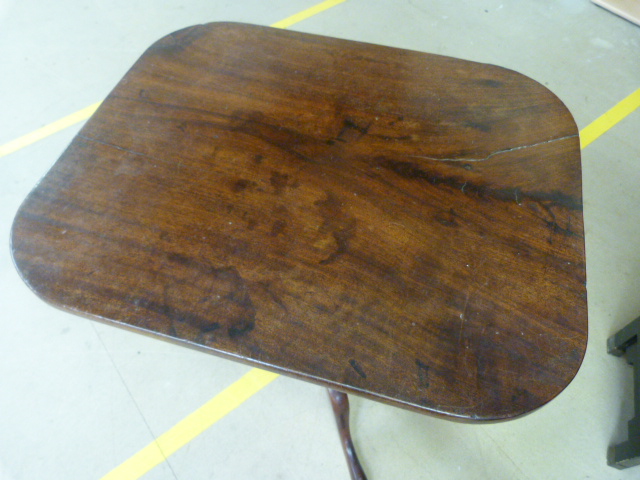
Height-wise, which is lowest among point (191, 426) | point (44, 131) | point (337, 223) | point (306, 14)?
point (191, 426)

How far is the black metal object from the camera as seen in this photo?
1175 mm

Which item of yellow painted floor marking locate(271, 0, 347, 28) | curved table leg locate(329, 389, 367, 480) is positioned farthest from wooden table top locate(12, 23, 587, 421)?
yellow painted floor marking locate(271, 0, 347, 28)

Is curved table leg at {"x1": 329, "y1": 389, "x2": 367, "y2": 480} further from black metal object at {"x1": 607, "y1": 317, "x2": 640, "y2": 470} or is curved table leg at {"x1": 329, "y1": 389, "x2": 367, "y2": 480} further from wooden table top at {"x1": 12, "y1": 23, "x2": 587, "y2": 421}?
black metal object at {"x1": 607, "y1": 317, "x2": 640, "y2": 470}

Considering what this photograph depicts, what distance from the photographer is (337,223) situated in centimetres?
83

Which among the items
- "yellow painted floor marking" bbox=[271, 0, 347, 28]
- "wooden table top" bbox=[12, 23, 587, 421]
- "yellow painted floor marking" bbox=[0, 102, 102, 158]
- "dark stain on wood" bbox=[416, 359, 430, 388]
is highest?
"wooden table top" bbox=[12, 23, 587, 421]

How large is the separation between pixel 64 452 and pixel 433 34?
2.21m

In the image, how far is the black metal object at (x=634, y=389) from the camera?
3.85 feet

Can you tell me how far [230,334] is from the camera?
2.35ft

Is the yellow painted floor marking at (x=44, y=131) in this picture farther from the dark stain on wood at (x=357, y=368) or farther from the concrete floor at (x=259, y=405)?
the dark stain on wood at (x=357, y=368)

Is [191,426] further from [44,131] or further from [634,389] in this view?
[44,131]

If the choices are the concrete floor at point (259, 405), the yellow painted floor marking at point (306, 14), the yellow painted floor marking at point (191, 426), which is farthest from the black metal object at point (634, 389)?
the yellow painted floor marking at point (306, 14)

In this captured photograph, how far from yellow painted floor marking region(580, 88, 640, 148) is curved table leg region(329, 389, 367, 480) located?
1390 millimetres

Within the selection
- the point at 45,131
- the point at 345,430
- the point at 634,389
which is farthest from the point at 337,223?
the point at 45,131

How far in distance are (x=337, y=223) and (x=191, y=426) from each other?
2.69 feet
